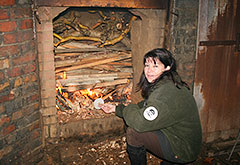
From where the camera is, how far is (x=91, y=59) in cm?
518

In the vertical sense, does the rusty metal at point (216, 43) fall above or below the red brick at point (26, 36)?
below

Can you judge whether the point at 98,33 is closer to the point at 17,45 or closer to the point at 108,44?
the point at 108,44

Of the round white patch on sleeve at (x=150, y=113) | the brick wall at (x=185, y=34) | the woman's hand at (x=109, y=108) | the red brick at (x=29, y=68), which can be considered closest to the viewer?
the round white patch on sleeve at (x=150, y=113)

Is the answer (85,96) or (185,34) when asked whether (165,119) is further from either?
(85,96)

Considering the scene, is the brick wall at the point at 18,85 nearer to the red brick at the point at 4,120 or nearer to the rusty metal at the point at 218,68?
the red brick at the point at 4,120

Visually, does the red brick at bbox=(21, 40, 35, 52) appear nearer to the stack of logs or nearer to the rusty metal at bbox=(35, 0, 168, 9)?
the rusty metal at bbox=(35, 0, 168, 9)

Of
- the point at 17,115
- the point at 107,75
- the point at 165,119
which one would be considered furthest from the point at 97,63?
the point at 165,119

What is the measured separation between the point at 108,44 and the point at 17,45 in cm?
230

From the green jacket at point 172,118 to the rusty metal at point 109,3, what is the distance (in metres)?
1.51

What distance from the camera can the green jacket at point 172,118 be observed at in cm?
284

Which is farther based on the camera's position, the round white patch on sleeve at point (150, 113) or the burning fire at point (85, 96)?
the burning fire at point (85, 96)

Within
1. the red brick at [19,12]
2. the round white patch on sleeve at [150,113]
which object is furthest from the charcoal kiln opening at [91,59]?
the round white patch on sleeve at [150,113]

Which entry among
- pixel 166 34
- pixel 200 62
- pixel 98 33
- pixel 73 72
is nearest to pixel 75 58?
pixel 73 72

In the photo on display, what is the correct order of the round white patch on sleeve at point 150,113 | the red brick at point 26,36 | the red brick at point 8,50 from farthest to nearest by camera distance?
the red brick at point 26,36 → the red brick at point 8,50 → the round white patch on sleeve at point 150,113
